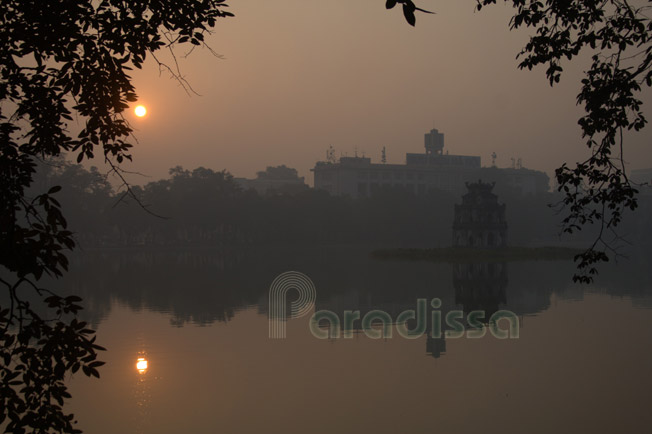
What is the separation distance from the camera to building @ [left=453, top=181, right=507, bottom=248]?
181ft

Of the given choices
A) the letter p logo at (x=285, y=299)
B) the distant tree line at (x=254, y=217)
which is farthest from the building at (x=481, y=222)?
the letter p logo at (x=285, y=299)

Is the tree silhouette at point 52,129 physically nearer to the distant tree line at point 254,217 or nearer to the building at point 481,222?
the building at point 481,222

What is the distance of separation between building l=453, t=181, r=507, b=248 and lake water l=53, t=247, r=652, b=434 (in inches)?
1071

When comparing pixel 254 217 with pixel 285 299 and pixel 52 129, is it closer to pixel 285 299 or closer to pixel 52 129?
pixel 285 299

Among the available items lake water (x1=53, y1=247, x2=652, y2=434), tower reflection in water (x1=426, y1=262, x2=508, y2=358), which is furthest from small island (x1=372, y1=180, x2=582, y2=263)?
lake water (x1=53, y1=247, x2=652, y2=434)

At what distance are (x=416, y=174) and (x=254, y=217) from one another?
58618 millimetres

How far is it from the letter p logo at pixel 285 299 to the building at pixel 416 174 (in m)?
84.6

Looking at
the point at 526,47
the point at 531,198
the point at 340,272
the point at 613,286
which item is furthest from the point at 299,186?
the point at 526,47

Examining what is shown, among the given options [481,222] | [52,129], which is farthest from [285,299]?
[481,222]

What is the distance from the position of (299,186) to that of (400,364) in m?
116

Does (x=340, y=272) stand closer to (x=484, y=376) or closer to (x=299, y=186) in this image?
(x=484, y=376)

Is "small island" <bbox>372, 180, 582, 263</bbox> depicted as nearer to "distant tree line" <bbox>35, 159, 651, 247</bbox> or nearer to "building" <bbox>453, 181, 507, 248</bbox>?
"building" <bbox>453, 181, 507, 248</bbox>

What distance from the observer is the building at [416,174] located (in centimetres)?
12669

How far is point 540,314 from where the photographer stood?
886 inches
